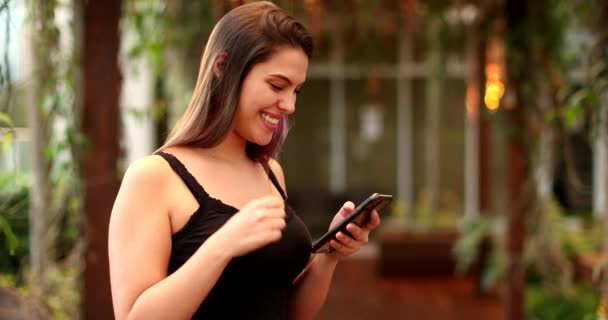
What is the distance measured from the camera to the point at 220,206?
1559mm

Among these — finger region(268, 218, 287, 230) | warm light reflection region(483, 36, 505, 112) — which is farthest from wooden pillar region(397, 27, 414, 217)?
finger region(268, 218, 287, 230)

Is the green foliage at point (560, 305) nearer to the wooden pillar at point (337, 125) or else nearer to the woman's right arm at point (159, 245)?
the woman's right arm at point (159, 245)

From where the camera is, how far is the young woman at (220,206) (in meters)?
1.39

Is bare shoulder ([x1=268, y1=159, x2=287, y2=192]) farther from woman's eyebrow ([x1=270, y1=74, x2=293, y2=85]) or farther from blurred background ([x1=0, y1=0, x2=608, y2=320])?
woman's eyebrow ([x1=270, y1=74, x2=293, y2=85])

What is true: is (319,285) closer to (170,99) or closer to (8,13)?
(8,13)

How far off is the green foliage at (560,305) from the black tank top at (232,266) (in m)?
4.46

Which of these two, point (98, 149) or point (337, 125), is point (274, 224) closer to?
point (98, 149)

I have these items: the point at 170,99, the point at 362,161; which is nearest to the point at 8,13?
the point at 170,99

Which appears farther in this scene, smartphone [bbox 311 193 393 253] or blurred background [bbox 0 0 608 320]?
blurred background [bbox 0 0 608 320]

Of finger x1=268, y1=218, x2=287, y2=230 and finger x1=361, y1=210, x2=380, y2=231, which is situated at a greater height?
finger x1=268, y1=218, x2=287, y2=230

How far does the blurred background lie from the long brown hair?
47cm

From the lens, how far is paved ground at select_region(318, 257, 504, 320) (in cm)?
722

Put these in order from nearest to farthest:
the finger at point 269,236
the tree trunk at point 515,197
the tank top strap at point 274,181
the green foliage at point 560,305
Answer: the finger at point 269,236 → the tank top strap at point 274,181 → the tree trunk at point 515,197 → the green foliage at point 560,305

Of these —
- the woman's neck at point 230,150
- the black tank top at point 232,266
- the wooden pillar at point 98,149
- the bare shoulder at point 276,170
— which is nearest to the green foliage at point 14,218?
the wooden pillar at point 98,149
